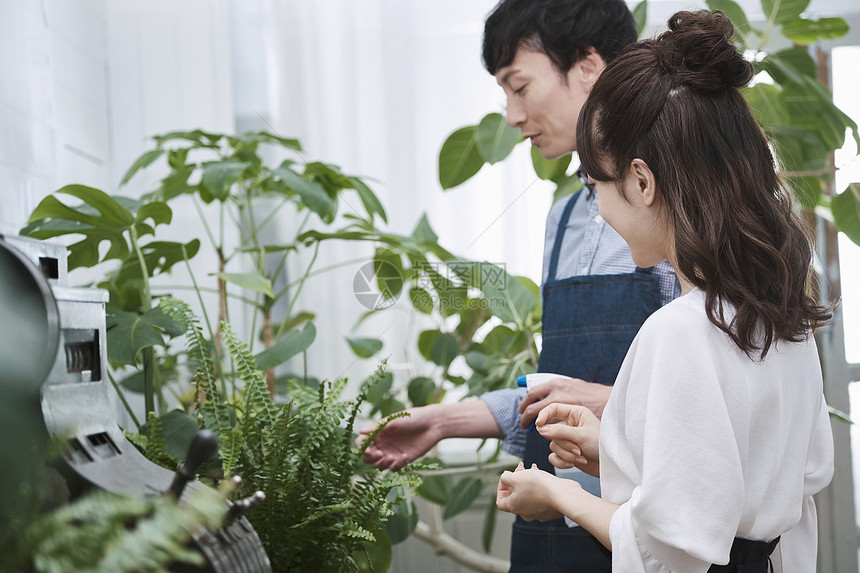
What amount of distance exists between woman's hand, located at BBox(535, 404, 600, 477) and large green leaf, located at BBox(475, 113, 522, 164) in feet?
2.48

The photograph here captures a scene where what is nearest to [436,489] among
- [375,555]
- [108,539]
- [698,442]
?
[375,555]

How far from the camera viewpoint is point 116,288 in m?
1.30

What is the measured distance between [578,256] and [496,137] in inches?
17.1

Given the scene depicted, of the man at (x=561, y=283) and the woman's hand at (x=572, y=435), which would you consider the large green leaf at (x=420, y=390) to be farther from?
the woman's hand at (x=572, y=435)

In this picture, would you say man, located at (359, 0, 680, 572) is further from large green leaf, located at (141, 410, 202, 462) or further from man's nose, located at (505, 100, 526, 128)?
large green leaf, located at (141, 410, 202, 462)

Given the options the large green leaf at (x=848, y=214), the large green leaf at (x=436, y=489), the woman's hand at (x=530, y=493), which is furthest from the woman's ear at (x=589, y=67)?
the large green leaf at (x=436, y=489)

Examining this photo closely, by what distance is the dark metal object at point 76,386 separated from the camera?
41cm

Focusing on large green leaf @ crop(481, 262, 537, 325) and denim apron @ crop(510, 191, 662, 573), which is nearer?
denim apron @ crop(510, 191, 662, 573)

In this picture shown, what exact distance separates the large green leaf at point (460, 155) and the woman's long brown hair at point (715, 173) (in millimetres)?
823

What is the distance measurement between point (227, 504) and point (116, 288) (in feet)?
2.98

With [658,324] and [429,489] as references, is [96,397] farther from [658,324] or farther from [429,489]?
[429,489]

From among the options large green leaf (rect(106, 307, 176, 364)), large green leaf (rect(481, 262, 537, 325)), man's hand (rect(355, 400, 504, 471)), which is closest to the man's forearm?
man's hand (rect(355, 400, 504, 471))

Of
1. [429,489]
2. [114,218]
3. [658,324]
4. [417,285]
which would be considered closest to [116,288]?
[114,218]

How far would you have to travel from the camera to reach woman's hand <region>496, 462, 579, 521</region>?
0.72m
